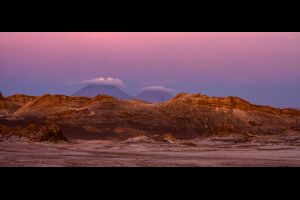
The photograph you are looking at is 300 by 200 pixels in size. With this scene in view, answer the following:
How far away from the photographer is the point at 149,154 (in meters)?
13.7

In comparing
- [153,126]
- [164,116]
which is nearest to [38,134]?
[153,126]

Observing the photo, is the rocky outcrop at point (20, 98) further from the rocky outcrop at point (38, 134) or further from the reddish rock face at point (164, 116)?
the rocky outcrop at point (38, 134)

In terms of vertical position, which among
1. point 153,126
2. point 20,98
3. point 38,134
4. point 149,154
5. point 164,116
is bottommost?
point 149,154

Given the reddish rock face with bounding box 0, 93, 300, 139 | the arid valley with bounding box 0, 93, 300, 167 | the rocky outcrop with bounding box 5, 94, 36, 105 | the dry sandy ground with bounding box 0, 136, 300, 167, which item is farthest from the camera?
the rocky outcrop with bounding box 5, 94, 36, 105

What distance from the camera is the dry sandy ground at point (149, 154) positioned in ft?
35.3

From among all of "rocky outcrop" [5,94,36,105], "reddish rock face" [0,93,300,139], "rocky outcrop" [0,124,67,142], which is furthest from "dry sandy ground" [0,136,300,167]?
"rocky outcrop" [5,94,36,105]

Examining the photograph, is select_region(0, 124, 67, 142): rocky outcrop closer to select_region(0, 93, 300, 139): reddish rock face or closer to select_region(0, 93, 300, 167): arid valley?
select_region(0, 93, 300, 167): arid valley

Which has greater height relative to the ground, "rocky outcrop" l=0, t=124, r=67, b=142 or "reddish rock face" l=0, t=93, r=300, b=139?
"reddish rock face" l=0, t=93, r=300, b=139

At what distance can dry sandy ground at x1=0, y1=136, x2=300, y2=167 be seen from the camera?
1075cm

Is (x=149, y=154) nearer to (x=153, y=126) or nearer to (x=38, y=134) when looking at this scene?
(x=38, y=134)

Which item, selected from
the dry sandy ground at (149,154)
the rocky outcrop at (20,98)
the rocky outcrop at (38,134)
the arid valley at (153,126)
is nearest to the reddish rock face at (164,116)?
the arid valley at (153,126)
